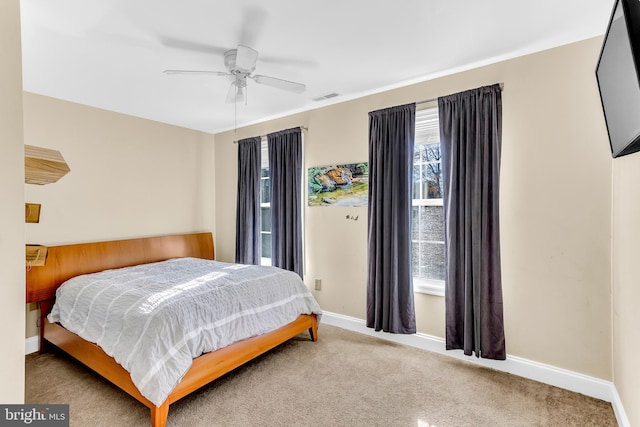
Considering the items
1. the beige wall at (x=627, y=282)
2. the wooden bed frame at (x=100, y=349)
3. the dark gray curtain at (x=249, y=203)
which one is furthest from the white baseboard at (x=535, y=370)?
the dark gray curtain at (x=249, y=203)

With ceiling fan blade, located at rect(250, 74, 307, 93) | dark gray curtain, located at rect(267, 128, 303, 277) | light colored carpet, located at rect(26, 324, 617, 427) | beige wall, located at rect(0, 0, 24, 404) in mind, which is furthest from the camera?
dark gray curtain, located at rect(267, 128, 303, 277)

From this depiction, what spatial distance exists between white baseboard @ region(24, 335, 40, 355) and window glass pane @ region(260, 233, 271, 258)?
95.5 inches

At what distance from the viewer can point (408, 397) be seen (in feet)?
7.35

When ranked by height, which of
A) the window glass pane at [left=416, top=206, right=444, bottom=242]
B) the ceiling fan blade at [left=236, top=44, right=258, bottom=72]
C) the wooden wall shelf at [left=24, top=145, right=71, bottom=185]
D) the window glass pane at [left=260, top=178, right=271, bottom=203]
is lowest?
the window glass pane at [left=416, top=206, right=444, bottom=242]

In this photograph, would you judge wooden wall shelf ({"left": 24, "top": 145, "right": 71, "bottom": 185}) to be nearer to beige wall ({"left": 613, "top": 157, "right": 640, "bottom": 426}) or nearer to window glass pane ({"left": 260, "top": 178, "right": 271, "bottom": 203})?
beige wall ({"left": 613, "top": 157, "right": 640, "bottom": 426})

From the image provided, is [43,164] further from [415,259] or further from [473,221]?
[415,259]

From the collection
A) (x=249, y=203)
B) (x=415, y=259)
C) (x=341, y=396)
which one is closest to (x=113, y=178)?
(x=249, y=203)

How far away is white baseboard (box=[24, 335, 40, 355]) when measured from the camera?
2.95 m

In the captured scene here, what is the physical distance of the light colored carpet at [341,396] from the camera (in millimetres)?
2008

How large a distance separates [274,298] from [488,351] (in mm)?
1808

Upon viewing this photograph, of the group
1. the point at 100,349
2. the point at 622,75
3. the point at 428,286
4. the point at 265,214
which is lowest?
the point at 100,349

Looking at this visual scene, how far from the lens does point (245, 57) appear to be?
2.24 metres

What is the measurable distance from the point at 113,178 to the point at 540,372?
4532 mm

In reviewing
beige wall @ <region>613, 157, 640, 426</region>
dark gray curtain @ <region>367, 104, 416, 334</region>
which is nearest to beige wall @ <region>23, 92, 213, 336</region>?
dark gray curtain @ <region>367, 104, 416, 334</region>
